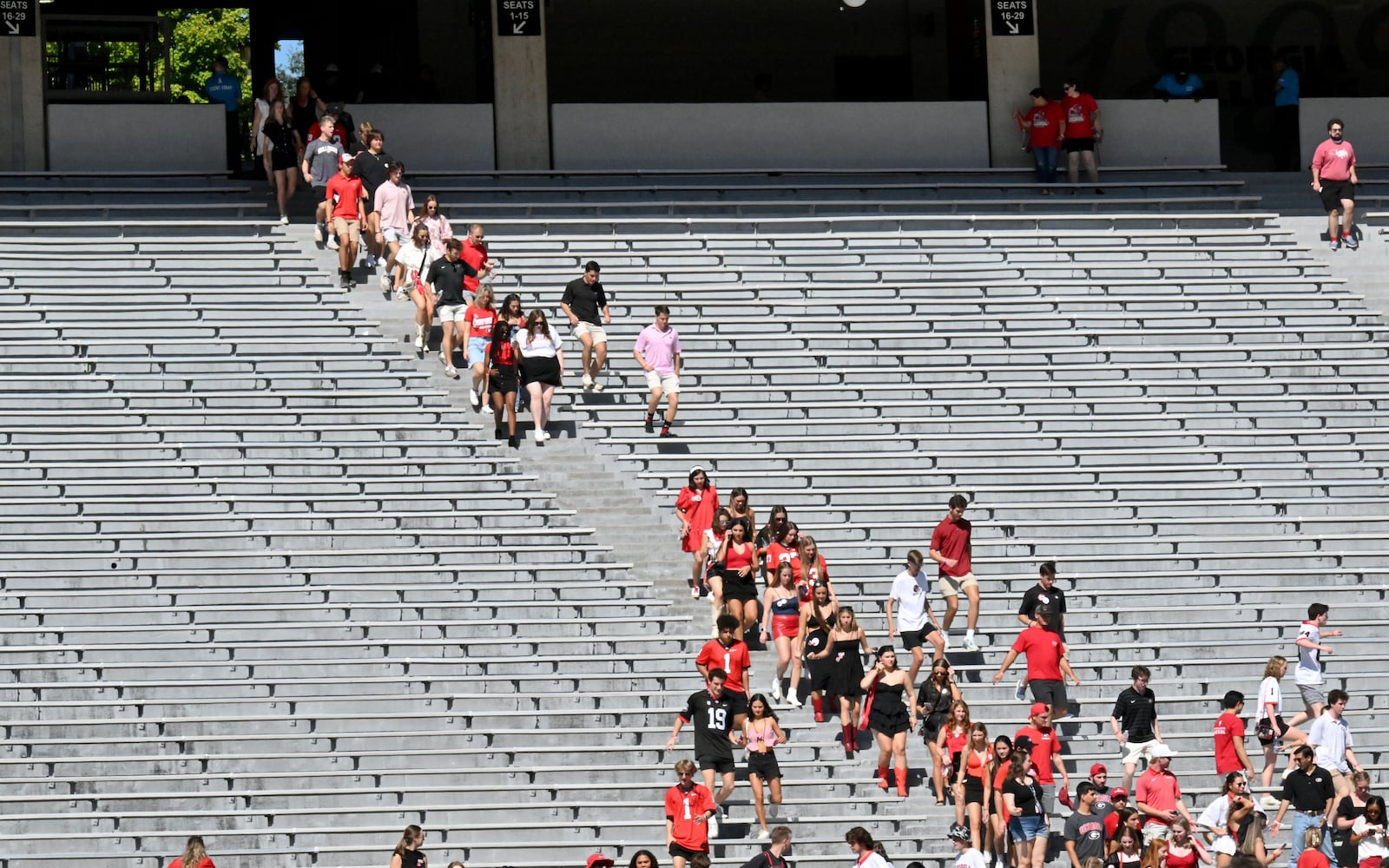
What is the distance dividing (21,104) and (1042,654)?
16.1 metres

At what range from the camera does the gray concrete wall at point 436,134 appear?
2733 centimetres

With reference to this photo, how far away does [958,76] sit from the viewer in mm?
30031

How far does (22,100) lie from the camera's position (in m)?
26.3

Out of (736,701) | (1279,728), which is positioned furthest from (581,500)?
(1279,728)

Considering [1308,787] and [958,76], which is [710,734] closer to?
[1308,787]

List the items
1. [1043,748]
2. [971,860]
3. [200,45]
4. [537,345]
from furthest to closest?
1. [200,45]
2. [537,345]
3. [1043,748]
4. [971,860]

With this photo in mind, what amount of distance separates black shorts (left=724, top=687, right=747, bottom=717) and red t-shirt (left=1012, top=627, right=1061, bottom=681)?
2.56 metres

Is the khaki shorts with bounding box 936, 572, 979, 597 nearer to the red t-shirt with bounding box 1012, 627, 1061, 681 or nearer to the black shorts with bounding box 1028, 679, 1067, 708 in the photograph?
the red t-shirt with bounding box 1012, 627, 1061, 681

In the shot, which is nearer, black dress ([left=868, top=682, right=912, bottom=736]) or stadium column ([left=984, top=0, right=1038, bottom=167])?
black dress ([left=868, top=682, right=912, bottom=736])

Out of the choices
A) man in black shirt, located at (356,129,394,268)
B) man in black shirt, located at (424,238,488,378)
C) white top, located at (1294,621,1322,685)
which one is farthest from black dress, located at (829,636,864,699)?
man in black shirt, located at (356,129,394,268)

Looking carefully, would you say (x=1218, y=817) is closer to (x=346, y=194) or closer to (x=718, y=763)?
(x=718, y=763)

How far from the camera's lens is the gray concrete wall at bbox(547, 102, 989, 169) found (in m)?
28.1

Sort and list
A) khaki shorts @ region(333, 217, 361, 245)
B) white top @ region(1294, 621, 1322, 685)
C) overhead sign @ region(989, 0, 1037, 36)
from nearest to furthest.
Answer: white top @ region(1294, 621, 1322, 685) → khaki shorts @ region(333, 217, 361, 245) → overhead sign @ region(989, 0, 1037, 36)

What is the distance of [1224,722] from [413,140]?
49.1 feet
